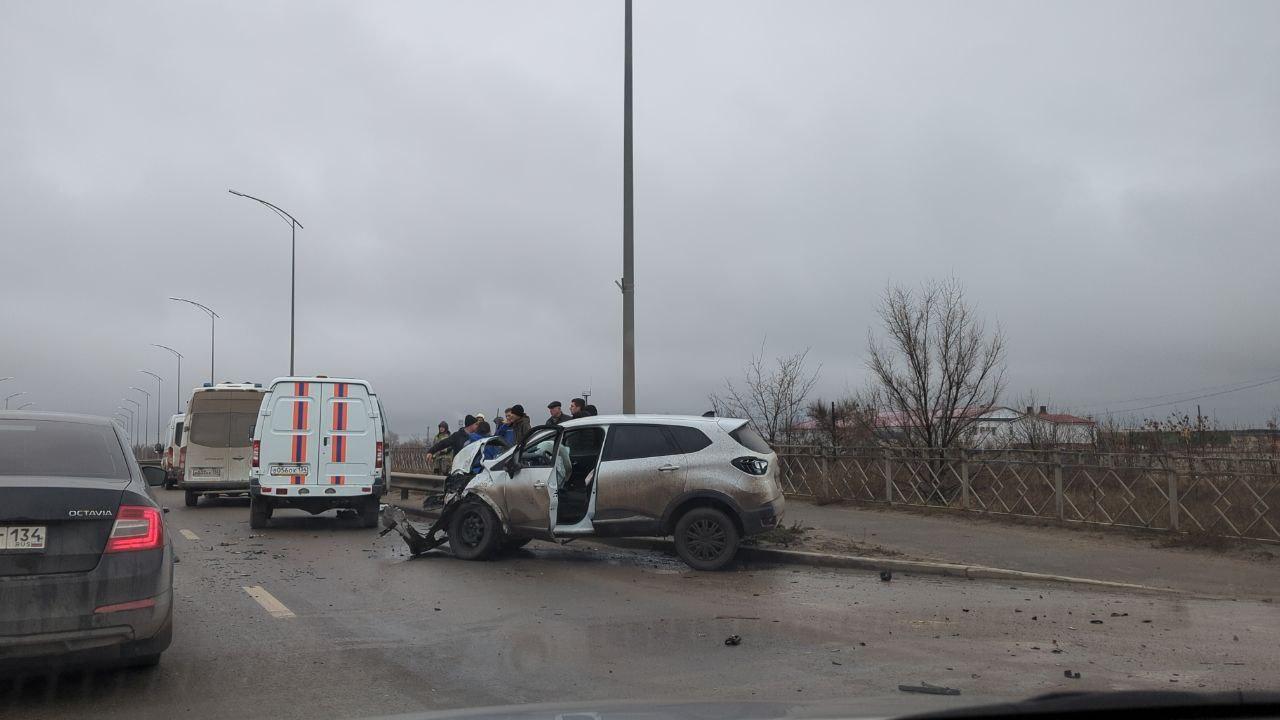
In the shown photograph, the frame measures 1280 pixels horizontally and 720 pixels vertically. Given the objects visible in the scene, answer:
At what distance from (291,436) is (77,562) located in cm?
1003

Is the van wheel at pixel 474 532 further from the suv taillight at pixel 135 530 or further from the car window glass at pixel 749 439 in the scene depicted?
the suv taillight at pixel 135 530

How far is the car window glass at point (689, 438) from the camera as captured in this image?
437 inches

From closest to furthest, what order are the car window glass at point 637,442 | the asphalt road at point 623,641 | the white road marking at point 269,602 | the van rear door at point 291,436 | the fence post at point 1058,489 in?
the asphalt road at point 623,641 < the white road marking at point 269,602 < the car window glass at point 637,442 < the fence post at point 1058,489 < the van rear door at point 291,436

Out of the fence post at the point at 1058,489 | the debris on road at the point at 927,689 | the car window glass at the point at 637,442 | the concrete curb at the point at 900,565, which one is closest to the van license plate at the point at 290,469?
the concrete curb at the point at 900,565

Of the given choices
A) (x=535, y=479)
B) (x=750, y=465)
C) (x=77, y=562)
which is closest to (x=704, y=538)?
(x=750, y=465)

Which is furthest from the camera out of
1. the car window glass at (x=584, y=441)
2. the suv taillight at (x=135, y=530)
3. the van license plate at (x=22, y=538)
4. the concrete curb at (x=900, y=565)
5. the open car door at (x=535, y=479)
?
the car window glass at (x=584, y=441)

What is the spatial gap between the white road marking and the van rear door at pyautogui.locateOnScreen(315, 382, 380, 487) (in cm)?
580

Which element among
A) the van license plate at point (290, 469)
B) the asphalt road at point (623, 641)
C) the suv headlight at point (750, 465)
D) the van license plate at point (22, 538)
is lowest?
the asphalt road at point (623, 641)

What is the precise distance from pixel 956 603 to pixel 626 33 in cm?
969

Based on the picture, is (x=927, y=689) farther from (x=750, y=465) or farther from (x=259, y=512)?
(x=259, y=512)

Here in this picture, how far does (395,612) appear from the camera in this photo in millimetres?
8297

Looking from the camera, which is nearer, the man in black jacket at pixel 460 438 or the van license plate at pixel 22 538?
the van license plate at pixel 22 538

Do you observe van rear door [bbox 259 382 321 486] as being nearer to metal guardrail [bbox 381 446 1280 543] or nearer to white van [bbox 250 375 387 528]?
white van [bbox 250 375 387 528]

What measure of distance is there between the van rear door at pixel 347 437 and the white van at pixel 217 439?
6.05 m
